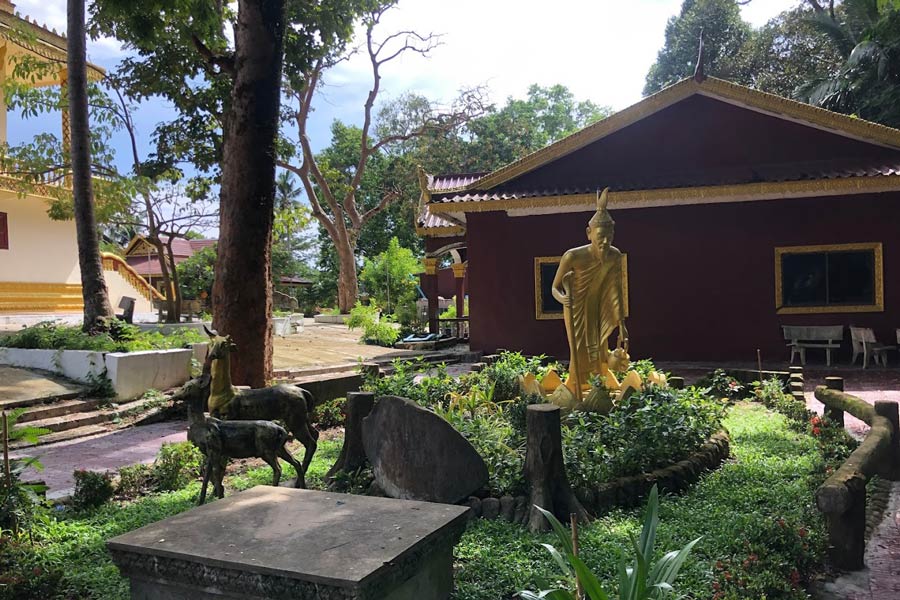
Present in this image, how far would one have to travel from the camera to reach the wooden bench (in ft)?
40.5

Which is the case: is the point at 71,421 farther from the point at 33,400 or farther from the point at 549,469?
the point at 549,469

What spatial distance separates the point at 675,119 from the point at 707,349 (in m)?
4.92

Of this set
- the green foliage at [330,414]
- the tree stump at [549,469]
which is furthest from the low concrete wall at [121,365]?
the tree stump at [549,469]

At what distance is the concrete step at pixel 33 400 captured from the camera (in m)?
8.60

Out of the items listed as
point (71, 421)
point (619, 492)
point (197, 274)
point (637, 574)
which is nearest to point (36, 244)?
point (197, 274)

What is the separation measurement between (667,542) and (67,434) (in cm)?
755

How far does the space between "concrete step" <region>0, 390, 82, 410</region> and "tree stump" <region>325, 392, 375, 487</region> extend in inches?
214

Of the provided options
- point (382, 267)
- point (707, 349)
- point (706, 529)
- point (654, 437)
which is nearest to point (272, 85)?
point (654, 437)

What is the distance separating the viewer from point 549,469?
15.3 ft

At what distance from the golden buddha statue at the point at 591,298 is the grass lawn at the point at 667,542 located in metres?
1.77

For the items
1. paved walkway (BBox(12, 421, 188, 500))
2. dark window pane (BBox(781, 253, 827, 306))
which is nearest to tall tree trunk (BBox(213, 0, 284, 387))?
paved walkway (BBox(12, 421, 188, 500))

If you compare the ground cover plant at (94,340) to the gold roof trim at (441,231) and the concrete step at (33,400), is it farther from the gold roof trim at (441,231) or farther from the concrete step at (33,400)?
the gold roof trim at (441,231)

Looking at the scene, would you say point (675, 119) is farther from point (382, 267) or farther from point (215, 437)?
point (382, 267)

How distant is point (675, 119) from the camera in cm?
1380
